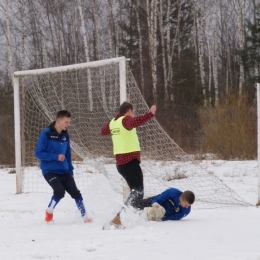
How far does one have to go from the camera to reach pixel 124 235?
19.6 feet

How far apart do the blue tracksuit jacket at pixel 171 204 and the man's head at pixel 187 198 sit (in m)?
0.10

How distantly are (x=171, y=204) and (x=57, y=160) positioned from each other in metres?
1.44

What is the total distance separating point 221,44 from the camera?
141 ft

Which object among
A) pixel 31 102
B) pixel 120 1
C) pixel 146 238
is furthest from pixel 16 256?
pixel 120 1

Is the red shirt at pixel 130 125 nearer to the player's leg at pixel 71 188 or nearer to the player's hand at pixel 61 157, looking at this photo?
the player's leg at pixel 71 188

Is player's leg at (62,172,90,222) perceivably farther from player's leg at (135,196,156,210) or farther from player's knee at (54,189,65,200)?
player's leg at (135,196,156,210)

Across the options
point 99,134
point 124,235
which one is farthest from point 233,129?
point 124,235

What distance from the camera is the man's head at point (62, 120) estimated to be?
718 centimetres

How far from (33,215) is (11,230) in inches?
53.8

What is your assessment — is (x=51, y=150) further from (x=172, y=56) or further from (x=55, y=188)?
(x=172, y=56)

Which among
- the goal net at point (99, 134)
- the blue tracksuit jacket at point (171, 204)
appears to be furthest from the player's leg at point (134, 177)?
the goal net at point (99, 134)

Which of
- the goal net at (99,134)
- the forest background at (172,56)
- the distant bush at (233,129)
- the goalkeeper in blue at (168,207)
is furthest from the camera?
the forest background at (172,56)

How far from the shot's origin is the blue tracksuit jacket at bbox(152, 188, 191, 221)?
7.09 meters

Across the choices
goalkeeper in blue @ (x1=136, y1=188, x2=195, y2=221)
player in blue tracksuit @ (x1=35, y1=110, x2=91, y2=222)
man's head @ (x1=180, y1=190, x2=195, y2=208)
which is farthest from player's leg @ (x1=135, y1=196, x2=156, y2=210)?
player in blue tracksuit @ (x1=35, y1=110, x2=91, y2=222)
